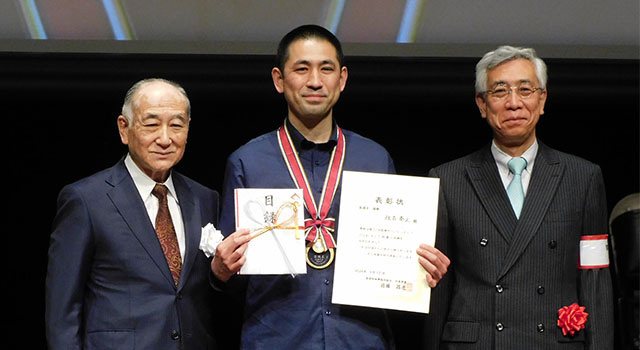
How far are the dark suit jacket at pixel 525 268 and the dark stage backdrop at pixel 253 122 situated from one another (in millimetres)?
1089

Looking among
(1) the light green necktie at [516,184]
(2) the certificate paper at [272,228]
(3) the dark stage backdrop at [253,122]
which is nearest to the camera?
(2) the certificate paper at [272,228]

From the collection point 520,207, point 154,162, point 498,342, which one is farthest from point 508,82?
point 154,162

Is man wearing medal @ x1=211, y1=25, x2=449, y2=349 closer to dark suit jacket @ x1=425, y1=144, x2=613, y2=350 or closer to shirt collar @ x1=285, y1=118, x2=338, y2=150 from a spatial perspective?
shirt collar @ x1=285, y1=118, x2=338, y2=150

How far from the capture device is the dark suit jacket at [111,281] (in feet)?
9.15

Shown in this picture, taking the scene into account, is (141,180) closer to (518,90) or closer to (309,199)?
(309,199)

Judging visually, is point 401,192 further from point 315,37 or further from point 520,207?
point 315,37

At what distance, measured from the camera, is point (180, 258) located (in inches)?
115

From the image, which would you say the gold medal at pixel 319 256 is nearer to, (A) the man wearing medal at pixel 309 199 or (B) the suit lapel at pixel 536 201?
(A) the man wearing medal at pixel 309 199

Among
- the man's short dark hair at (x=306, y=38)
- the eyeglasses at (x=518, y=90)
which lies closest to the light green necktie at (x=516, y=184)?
the eyeglasses at (x=518, y=90)

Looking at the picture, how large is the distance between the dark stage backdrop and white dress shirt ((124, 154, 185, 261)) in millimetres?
1034

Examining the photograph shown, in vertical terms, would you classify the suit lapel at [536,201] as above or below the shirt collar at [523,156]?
below

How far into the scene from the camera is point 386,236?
2.85 m

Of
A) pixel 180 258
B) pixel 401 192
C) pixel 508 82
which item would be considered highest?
pixel 508 82

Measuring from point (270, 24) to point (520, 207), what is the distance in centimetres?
160
